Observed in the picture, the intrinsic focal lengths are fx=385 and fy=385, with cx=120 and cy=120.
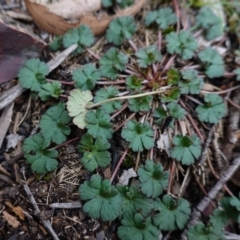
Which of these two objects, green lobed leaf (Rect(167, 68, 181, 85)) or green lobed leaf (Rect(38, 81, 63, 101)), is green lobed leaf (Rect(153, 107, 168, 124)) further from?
green lobed leaf (Rect(38, 81, 63, 101))

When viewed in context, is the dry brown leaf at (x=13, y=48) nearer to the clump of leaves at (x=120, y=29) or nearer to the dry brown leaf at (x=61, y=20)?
the dry brown leaf at (x=61, y=20)

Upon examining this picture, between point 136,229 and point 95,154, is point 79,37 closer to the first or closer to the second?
point 95,154

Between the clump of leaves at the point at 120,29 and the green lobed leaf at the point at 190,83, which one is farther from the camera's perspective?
the clump of leaves at the point at 120,29

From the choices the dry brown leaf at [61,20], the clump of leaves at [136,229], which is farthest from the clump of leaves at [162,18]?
the clump of leaves at [136,229]

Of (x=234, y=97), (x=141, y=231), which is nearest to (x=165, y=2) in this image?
(x=234, y=97)

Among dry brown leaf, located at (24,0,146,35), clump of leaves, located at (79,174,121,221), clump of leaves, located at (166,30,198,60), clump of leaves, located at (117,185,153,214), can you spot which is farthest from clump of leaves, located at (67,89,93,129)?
clump of leaves, located at (166,30,198,60)

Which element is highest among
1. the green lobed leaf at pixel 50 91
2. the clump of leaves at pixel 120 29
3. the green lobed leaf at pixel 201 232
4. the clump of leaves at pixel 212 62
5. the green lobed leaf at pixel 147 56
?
the clump of leaves at pixel 120 29

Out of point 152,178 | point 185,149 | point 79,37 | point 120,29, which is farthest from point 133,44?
point 152,178
